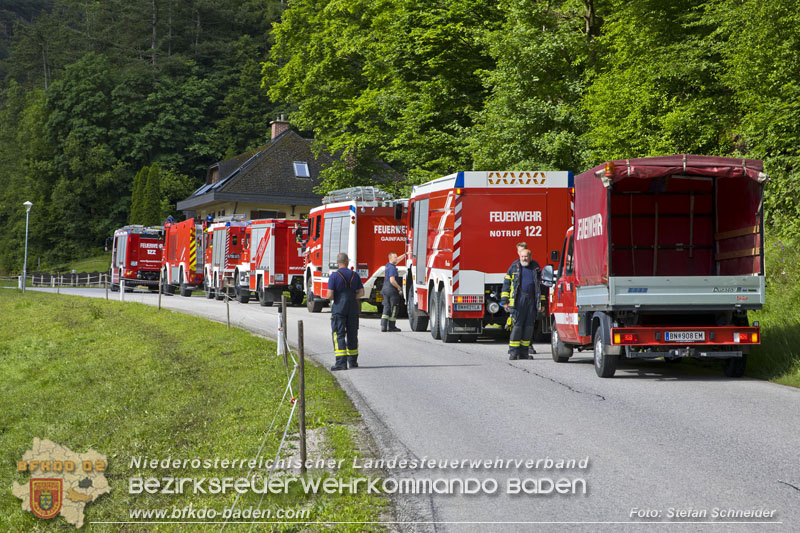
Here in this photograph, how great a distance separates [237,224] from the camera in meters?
37.7

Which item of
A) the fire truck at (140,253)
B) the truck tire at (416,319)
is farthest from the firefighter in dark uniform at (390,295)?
the fire truck at (140,253)

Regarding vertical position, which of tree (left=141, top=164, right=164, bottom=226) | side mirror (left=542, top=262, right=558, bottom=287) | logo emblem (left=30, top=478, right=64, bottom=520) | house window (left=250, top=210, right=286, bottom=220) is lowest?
logo emblem (left=30, top=478, right=64, bottom=520)

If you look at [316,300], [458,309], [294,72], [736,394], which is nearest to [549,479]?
[736,394]

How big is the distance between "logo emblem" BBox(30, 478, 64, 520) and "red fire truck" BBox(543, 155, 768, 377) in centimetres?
711

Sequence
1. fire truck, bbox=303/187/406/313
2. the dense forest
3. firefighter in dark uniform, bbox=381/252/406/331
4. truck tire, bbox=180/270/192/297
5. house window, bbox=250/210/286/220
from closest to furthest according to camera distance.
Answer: the dense forest
firefighter in dark uniform, bbox=381/252/406/331
fire truck, bbox=303/187/406/313
truck tire, bbox=180/270/192/297
house window, bbox=250/210/286/220

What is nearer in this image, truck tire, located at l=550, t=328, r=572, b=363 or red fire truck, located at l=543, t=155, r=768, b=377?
red fire truck, located at l=543, t=155, r=768, b=377

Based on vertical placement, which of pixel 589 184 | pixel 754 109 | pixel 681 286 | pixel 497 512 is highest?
pixel 754 109

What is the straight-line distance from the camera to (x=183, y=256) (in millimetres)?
45000

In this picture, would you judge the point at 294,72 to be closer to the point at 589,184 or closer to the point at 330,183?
the point at 330,183

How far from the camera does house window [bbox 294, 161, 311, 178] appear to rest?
64.6 metres

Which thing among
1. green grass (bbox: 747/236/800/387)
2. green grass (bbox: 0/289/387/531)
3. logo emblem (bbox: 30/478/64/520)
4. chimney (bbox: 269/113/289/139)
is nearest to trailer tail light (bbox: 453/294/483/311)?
green grass (bbox: 0/289/387/531)

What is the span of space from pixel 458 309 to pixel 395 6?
19.8m

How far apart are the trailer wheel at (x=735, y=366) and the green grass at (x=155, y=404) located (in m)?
5.40

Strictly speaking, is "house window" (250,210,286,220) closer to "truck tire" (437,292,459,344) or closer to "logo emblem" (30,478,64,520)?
"truck tire" (437,292,459,344)
